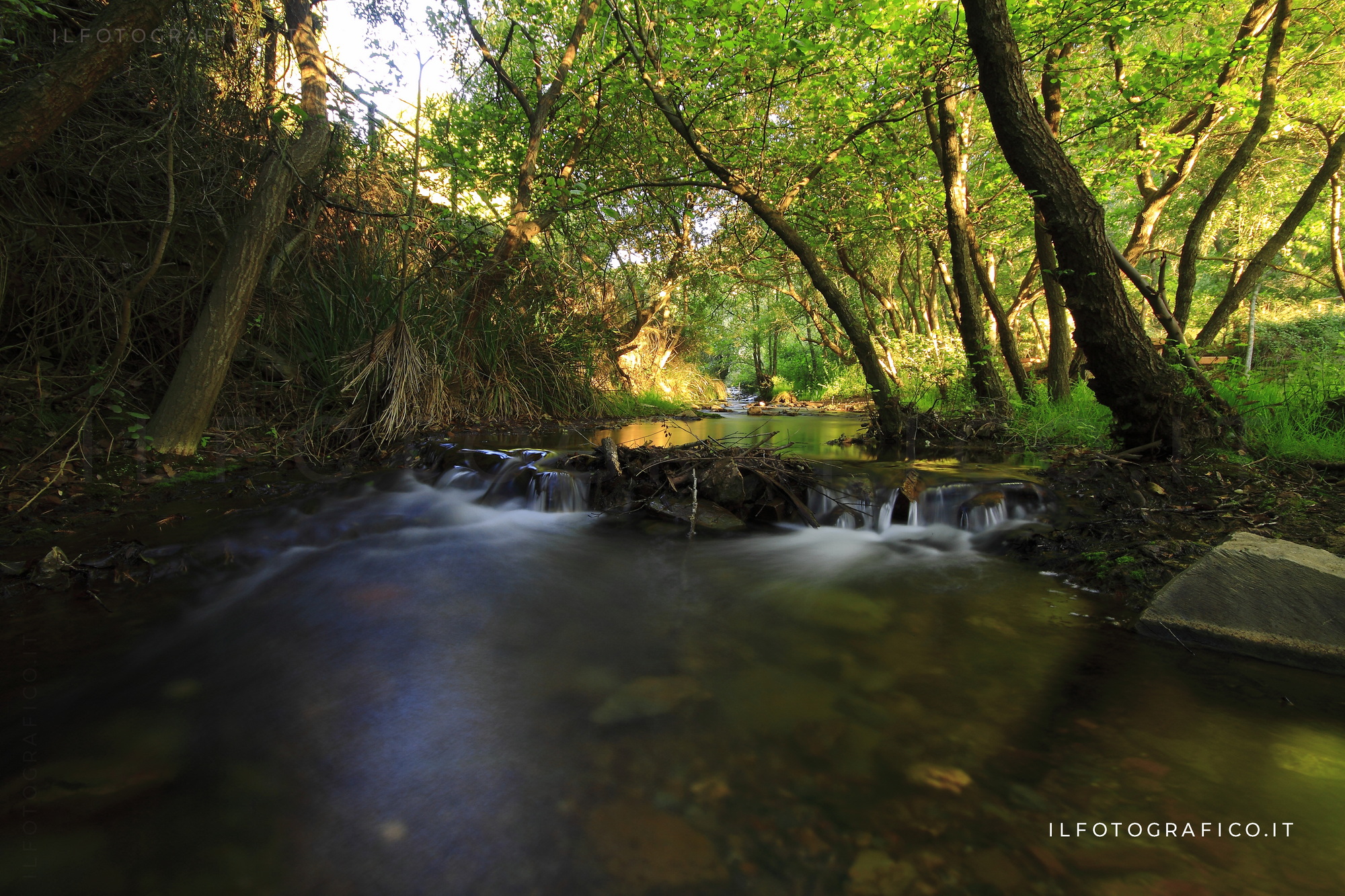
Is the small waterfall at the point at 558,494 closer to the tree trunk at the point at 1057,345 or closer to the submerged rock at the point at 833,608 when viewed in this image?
the submerged rock at the point at 833,608

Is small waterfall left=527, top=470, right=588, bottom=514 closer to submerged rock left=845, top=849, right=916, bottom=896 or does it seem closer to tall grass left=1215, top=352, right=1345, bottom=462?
submerged rock left=845, top=849, right=916, bottom=896

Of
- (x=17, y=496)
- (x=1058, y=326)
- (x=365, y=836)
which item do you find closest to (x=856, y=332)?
(x=1058, y=326)

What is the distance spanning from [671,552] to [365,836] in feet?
7.79

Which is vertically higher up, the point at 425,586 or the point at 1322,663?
the point at 1322,663

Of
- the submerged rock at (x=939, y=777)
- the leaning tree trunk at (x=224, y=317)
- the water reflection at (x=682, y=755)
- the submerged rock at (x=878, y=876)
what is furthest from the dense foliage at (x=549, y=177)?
the submerged rock at (x=878, y=876)

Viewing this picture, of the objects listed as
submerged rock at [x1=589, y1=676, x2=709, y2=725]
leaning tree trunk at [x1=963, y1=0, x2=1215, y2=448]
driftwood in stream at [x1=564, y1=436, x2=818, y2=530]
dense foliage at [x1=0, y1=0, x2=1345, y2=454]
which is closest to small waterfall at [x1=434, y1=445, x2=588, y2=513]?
driftwood in stream at [x1=564, y1=436, x2=818, y2=530]

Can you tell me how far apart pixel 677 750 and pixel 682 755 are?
25 mm

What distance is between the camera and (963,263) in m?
6.96

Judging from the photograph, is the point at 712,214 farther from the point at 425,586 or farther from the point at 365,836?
the point at 365,836

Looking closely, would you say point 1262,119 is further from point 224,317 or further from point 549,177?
point 224,317

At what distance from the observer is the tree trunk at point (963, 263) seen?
22.0 ft

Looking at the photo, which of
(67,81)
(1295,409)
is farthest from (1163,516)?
(67,81)

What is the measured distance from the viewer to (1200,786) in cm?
145

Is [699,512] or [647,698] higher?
[699,512]
